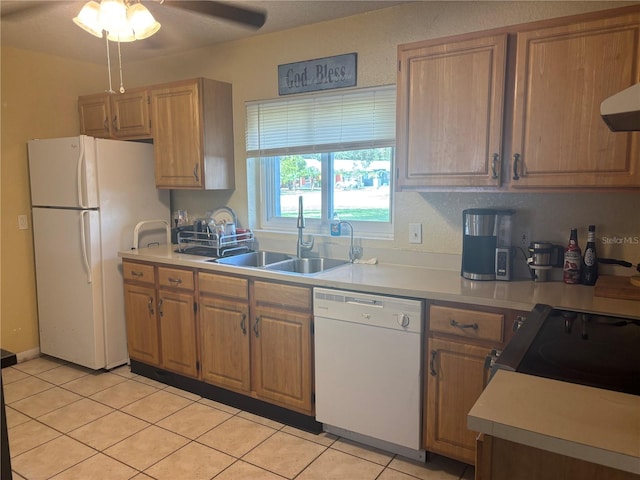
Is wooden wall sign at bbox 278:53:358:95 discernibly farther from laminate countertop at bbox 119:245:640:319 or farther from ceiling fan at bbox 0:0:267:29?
laminate countertop at bbox 119:245:640:319

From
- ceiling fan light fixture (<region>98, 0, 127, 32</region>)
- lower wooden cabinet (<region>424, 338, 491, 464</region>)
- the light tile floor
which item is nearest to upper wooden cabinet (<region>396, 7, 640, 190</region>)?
lower wooden cabinet (<region>424, 338, 491, 464</region>)

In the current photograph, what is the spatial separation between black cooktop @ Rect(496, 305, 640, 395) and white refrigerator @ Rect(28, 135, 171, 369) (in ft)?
9.32

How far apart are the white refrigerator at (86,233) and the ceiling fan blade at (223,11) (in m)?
1.54

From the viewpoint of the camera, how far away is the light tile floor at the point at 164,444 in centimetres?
225

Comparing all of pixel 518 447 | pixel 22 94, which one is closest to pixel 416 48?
pixel 518 447

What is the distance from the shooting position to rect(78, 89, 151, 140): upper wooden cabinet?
3479mm

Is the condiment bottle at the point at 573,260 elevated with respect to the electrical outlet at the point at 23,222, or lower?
lower

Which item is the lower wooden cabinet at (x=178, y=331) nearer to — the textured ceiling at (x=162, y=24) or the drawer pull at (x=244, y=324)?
Result: the drawer pull at (x=244, y=324)

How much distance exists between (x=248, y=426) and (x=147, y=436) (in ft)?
1.80

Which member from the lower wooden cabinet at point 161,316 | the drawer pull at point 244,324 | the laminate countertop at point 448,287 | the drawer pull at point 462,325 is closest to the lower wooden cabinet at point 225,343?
the drawer pull at point 244,324

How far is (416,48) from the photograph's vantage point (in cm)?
232

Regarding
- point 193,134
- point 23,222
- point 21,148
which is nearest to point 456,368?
point 193,134

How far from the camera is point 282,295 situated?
2.58 m

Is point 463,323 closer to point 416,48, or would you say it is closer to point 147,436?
point 416,48
